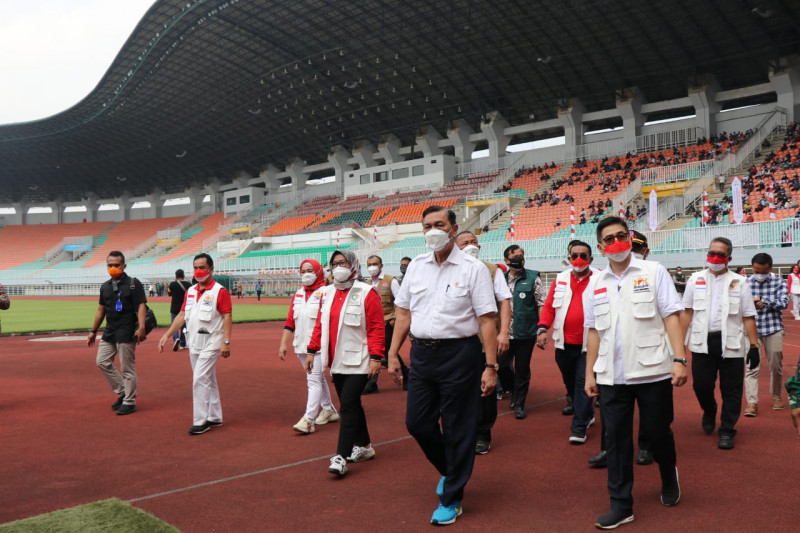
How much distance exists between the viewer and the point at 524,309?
7.46 m

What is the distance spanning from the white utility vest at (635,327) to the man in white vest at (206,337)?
4.14 m

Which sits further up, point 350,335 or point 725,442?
point 350,335

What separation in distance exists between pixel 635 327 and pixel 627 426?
2.13 ft

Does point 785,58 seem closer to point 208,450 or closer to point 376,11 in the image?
point 376,11

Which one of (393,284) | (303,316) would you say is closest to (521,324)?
(303,316)

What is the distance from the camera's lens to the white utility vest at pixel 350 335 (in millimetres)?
5375

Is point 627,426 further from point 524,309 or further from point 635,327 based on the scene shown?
point 524,309

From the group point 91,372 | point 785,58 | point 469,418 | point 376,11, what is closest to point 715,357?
point 469,418

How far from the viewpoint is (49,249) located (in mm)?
72938

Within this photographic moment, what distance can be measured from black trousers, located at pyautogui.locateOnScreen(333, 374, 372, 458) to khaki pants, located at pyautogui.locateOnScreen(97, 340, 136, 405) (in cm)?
359

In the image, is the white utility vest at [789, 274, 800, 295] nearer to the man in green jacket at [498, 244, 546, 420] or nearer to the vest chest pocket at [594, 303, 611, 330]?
the man in green jacket at [498, 244, 546, 420]

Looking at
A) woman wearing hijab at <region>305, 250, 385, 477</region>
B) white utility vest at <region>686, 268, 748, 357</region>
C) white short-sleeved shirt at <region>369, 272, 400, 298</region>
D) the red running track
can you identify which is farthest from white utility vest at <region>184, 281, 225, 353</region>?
white utility vest at <region>686, 268, 748, 357</region>

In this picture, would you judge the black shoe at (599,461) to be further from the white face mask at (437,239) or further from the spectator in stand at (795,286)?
the spectator in stand at (795,286)

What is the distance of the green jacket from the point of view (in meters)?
7.41
